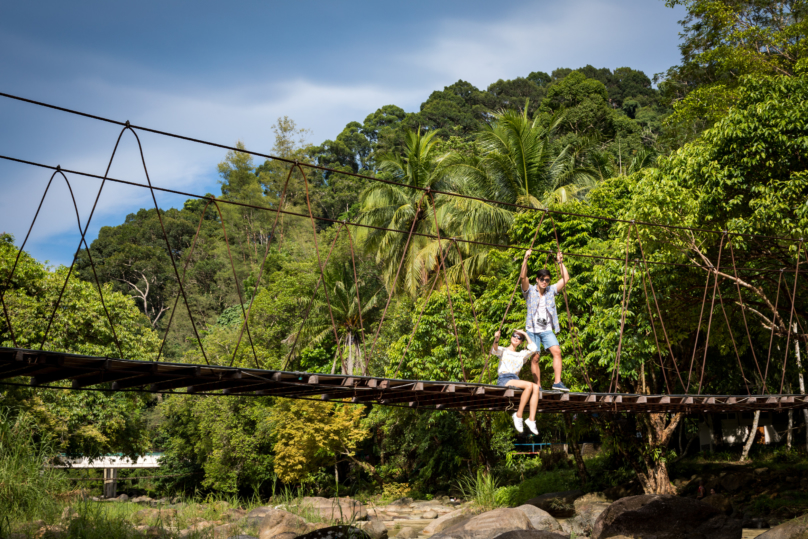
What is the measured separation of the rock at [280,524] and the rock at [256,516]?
0.12 meters

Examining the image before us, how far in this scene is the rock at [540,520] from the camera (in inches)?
396

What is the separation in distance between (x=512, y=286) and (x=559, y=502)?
4.13 m

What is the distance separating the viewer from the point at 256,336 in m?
20.0

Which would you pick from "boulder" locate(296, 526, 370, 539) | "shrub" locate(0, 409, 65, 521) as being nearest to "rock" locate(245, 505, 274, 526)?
"shrub" locate(0, 409, 65, 521)

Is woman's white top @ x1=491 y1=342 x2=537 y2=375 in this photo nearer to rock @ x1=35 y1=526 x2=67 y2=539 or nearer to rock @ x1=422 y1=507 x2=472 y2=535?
rock @ x1=35 y1=526 x2=67 y2=539

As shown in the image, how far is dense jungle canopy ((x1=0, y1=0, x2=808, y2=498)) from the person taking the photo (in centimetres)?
856

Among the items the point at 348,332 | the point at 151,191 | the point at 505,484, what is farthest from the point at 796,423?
the point at 151,191

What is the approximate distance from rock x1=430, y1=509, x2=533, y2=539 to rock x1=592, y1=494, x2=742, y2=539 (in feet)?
3.57

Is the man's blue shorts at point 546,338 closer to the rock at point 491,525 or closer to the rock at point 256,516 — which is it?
the rock at point 491,525

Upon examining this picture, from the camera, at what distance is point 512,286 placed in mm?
11711

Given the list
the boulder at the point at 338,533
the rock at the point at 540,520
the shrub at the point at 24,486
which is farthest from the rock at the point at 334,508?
the shrub at the point at 24,486

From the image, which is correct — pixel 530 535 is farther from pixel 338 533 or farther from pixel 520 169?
pixel 520 169

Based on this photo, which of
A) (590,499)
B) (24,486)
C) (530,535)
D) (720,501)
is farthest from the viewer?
(590,499)

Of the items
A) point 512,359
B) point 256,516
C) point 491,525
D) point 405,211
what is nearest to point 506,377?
point 512,359
